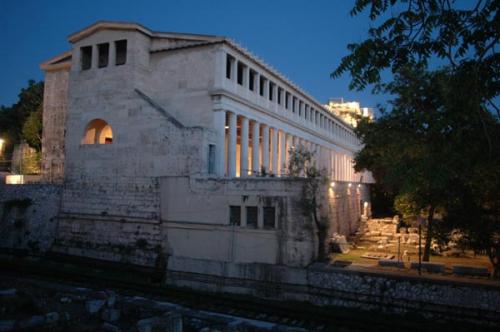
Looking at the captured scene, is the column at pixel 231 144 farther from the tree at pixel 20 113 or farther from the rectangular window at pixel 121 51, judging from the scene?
the tree at pixel 20 113

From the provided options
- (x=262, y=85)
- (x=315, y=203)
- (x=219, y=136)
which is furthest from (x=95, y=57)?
(x=315, y=203)

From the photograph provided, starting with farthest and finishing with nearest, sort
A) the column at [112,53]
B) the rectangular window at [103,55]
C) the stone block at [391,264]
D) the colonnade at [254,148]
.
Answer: the rectangular window at [103,55] < the column at [112,53] < the colonnade at [254,148] < the stone block at [391,264]

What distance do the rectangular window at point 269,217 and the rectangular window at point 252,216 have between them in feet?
1.92

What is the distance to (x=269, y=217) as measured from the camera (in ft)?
65.6

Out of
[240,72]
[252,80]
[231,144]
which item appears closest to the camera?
[231,144]

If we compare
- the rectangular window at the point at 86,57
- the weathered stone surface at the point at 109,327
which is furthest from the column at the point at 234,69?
the weathered stone surface at the point at 109,327

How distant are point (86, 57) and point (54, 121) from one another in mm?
7579

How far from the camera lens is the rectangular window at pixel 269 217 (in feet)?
65.2

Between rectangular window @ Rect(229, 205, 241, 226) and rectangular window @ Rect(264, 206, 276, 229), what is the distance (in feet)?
5.14

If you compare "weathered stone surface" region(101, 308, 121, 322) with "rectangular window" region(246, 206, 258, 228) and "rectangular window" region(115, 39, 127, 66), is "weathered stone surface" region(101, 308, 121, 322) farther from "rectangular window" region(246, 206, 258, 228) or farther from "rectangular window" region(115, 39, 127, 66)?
"rectangular window" region(115, 39, 127, 66)

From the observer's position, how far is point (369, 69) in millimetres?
7770

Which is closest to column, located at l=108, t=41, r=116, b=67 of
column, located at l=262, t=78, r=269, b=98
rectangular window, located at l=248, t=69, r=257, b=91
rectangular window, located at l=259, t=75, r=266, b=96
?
rectangular window, located at l=248, t=69, r=257, b=91

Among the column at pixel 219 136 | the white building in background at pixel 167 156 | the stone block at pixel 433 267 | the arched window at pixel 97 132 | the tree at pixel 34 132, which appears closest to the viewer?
the stone block at pixel 433 267

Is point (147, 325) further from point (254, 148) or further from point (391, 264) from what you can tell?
point (254, 148)
